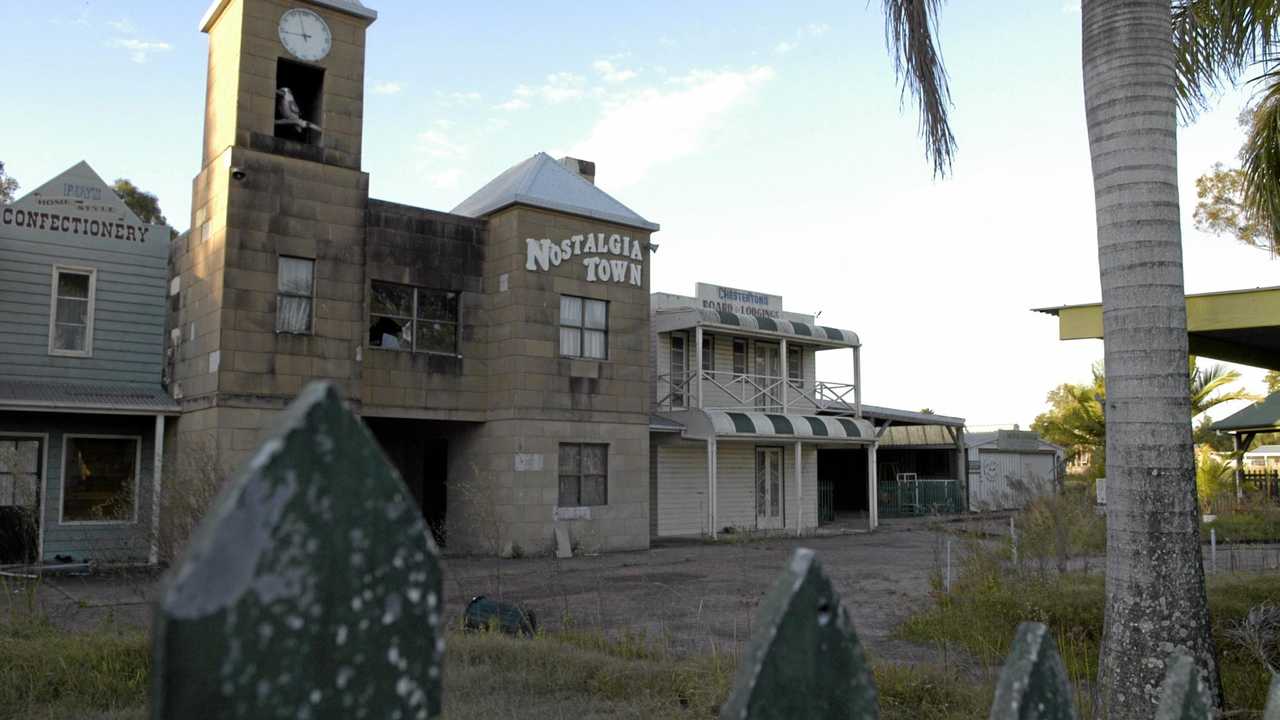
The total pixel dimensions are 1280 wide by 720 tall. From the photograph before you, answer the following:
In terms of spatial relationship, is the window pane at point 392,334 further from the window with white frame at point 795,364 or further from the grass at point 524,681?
the window with white frame at point 795,364

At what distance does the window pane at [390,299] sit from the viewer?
1852 cm

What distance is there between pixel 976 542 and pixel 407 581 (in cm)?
1036

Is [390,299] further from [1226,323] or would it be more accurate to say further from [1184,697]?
[1184,697]

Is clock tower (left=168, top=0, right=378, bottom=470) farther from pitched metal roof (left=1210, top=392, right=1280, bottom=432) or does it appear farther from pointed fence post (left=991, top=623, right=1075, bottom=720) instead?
pitched metal roof (left=1210, top=392, right=1280, bottom=432)

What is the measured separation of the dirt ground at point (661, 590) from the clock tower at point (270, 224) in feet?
12.4

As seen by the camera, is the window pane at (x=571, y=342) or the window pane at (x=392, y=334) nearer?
the window pane at (x=392, y=334)

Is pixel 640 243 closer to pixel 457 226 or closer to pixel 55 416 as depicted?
pixel 457 226

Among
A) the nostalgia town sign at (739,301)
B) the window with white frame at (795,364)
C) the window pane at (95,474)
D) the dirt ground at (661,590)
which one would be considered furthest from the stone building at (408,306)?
the window with white frame at (795,364)

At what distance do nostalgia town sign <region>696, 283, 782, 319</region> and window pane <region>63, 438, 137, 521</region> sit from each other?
14.6 meters

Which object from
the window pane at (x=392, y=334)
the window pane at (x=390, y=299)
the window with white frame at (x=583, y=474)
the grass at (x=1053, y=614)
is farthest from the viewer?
the window with white frame at (x=583, y=474)

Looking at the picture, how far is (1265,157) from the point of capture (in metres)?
11.3

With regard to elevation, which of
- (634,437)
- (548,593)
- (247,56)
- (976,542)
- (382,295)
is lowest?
(548,593)

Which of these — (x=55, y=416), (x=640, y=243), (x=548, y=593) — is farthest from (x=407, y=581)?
(x=640, y=243)

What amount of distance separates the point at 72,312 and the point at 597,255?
32.7 feet
